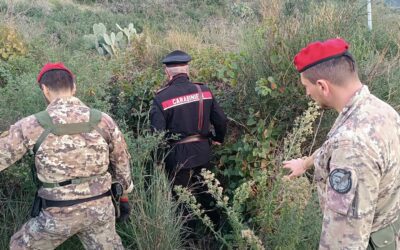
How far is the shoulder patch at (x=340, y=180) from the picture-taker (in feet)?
7.27

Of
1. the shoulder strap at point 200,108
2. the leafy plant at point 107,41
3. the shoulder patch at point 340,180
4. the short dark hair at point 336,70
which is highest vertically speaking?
the short dark hair at point 336,70

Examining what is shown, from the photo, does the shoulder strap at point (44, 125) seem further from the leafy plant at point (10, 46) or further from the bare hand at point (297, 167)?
the leafy plant at point (10, 46)

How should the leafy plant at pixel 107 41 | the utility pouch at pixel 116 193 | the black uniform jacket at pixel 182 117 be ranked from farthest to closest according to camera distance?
the leafy plant at pixel 107 41 → the black uniform jacket at pixel 182 117 → the utility pouch at pixel 116 193

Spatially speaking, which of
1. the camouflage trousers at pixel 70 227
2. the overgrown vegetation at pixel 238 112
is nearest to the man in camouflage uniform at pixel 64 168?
the camouflage trousers at pixel 70 227

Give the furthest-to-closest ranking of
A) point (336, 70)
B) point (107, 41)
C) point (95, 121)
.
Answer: point (107, 41) < point (95, 121) < point (336, 70)

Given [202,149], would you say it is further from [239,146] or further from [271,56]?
[271,56]

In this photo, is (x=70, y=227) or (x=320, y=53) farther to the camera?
(x=70, y=227)

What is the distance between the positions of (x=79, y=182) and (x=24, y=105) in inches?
54.7

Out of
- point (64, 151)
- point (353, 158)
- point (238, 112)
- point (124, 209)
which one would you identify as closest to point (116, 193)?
point (124, 209)

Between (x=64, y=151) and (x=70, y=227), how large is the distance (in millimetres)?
540

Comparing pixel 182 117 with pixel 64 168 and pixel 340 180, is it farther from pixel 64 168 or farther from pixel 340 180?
pixel 340 180

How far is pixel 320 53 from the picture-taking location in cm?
239

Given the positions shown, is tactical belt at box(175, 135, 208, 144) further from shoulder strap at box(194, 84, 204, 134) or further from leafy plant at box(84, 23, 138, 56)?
leafy plant at box(84, 23, 138, 56)

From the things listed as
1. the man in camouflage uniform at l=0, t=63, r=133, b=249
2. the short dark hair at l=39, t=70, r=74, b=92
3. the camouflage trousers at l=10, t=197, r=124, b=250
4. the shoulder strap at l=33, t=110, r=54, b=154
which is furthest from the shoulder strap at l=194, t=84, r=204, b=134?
the shoulder strap at l=33, t=110, r=54, b=154
